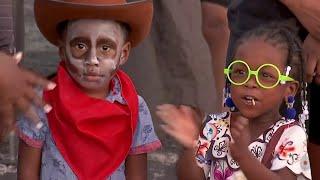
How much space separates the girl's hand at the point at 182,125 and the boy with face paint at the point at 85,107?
305 mm

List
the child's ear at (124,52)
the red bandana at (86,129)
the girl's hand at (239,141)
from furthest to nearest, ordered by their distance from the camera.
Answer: the child's ear at (124,52), the red bandana at (86,129), the girl's hand at (239,141)

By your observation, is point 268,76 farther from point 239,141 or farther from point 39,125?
point 39,125

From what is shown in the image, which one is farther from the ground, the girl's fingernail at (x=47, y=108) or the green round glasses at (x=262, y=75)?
the green round glasses at (x=262, y=75)

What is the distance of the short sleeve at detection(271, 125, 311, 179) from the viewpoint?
10.8 feet

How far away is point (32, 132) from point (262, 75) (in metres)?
0.95

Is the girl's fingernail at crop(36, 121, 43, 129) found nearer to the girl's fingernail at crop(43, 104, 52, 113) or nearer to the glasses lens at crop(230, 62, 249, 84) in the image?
the girl's fingernail at crop(43, 104, 52, 113)

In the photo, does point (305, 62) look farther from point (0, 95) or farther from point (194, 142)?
point (0, 95)

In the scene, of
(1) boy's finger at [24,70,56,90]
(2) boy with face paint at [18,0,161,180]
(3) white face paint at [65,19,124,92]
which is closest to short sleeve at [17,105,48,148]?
(2) boy with face paint at [18,0,161,180]

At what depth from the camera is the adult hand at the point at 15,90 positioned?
2.97 meters

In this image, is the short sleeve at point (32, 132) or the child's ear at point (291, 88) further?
the short sleeve at point (32, 132)

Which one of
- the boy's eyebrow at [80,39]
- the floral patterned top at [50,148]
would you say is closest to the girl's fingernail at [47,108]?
the floral patterned top at [50,148]

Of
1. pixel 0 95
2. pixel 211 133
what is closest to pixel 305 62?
pixel 211 133

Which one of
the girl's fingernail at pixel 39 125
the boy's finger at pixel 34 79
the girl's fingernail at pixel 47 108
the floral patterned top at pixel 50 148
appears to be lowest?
the floral patterned top at pixel 50 148

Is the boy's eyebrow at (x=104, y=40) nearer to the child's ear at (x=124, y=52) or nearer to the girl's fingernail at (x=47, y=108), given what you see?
the child's ear at (x=124, y=52)
